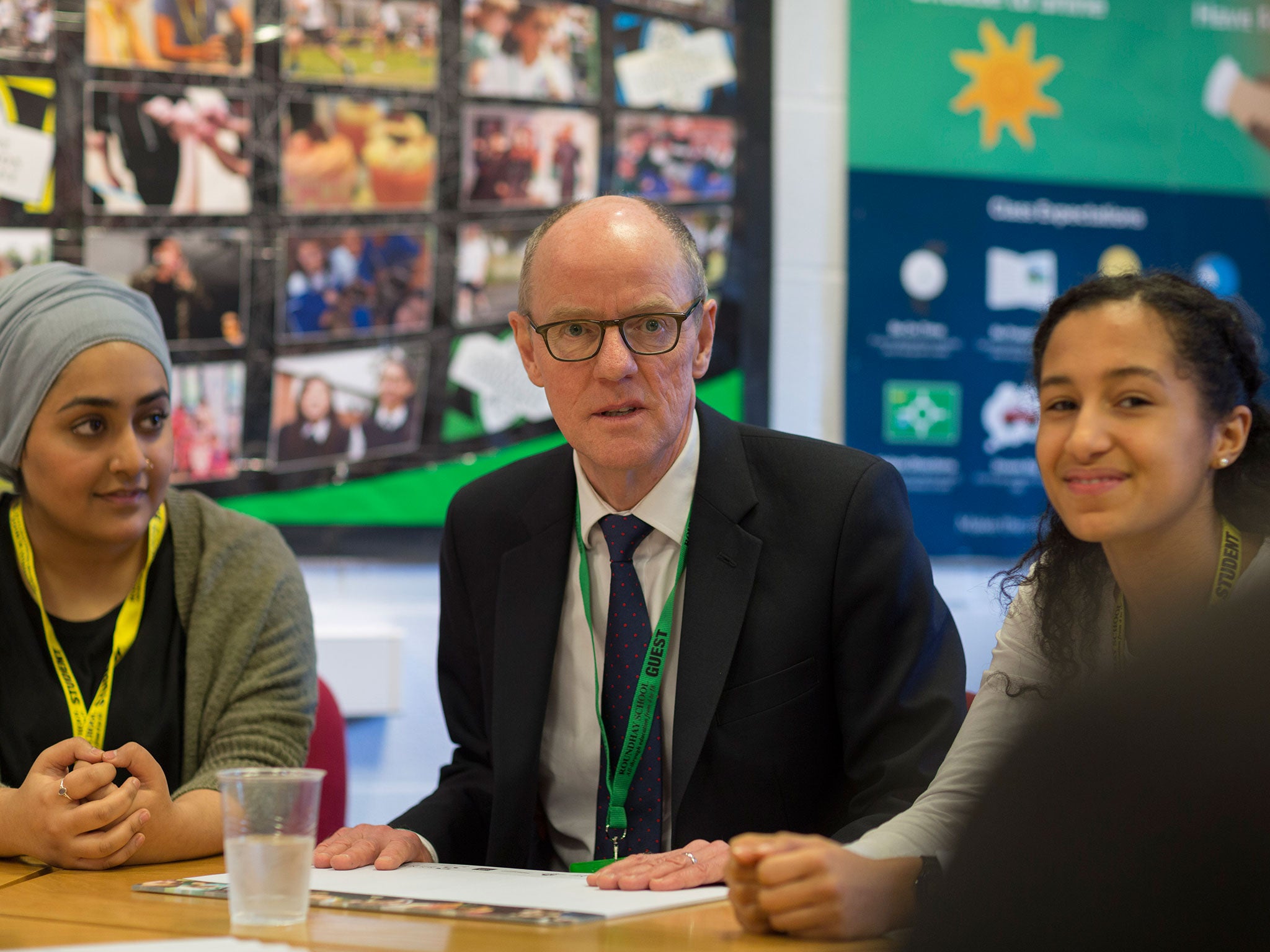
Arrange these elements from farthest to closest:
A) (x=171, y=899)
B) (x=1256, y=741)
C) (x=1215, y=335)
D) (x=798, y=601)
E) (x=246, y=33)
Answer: (x=246, y=33) < (x=798, y=601) < (x=1215, y=335) < (x=171, y=899) < (x=1256, y=741)

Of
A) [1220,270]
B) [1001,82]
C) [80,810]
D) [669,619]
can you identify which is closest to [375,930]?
[80,810]

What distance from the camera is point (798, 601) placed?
175 cm

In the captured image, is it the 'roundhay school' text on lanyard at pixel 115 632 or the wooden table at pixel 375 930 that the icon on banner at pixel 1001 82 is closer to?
the 'roundhay school' text on lanyard at pixel 115 632

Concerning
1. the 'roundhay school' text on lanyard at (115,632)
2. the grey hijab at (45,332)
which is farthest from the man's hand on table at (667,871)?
the grey hijab at (45,332)

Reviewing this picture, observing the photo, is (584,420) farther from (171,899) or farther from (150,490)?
(171,899)

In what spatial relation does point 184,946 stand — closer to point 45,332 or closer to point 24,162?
point 45,332

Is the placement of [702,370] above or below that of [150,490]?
above

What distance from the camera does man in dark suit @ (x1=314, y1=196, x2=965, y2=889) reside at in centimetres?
170

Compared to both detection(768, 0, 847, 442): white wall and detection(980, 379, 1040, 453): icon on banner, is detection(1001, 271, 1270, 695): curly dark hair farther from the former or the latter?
detection(980, 379, 1040, 453): icon on banner

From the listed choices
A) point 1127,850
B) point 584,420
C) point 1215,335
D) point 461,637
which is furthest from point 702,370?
point 1127,850

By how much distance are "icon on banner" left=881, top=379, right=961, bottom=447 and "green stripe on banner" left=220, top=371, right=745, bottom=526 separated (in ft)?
1.96

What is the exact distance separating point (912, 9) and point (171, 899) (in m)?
3.21

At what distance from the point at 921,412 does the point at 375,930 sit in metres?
2.86

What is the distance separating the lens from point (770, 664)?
174 centimetres
